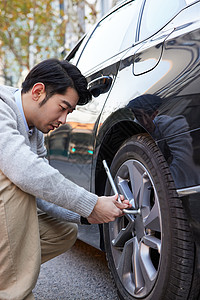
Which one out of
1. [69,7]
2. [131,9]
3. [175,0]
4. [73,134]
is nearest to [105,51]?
[131,9]

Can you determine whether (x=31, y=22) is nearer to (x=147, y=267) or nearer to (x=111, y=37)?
(x=111, y=37)

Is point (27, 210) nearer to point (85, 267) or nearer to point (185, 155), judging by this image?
point (185, 155)

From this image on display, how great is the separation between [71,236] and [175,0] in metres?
1.30

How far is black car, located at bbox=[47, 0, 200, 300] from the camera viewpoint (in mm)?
1409

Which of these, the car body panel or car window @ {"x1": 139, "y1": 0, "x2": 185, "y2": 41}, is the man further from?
car window @ {"x1": 139, "y1": 0, "x2": 185, "y2": 41}

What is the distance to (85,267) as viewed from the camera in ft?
9.00

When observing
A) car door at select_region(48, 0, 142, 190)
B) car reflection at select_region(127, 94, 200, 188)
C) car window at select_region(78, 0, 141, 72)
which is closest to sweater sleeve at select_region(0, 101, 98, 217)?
car reflection at select_region(127, 94, 200, 188)

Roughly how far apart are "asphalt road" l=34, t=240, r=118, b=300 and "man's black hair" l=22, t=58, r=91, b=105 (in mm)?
1085

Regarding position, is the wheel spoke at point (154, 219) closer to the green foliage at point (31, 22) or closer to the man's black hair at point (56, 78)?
the man's black hair at point (56, 78)

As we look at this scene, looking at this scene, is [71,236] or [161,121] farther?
[71,236]

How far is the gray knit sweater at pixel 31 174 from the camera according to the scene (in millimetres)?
1585

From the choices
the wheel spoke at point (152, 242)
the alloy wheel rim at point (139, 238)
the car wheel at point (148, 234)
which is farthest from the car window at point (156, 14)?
the wheel spoke at point (152, 242)

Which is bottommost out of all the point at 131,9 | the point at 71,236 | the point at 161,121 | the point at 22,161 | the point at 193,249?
the point at 71,236

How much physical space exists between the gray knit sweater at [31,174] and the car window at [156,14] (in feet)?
2.77
